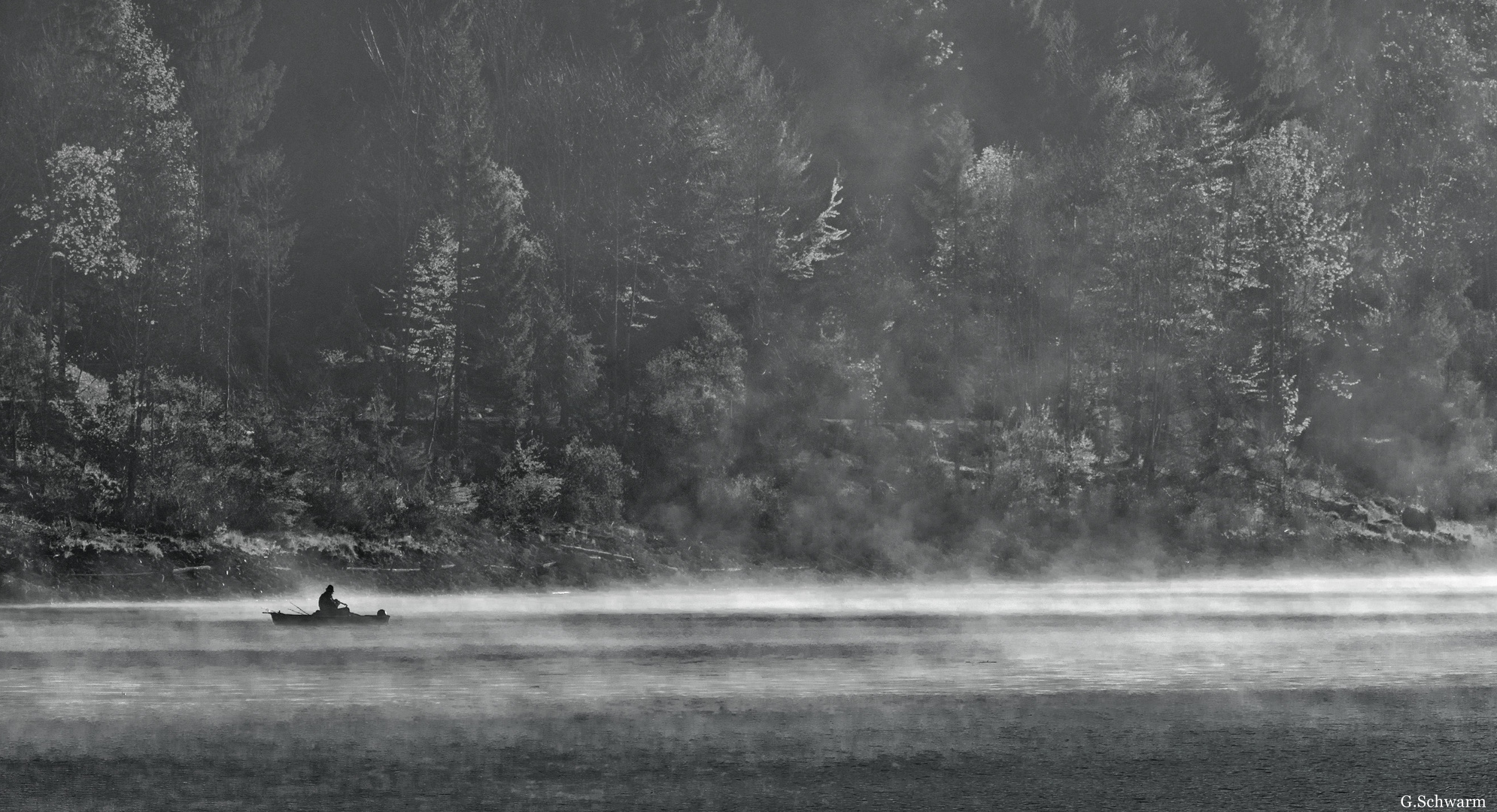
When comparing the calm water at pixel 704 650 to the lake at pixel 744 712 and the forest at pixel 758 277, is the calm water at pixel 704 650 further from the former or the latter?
the forest at pixel 758 277

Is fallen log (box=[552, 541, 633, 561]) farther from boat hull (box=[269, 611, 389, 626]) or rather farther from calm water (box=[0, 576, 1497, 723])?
boat hull (box=[269, 611, 389, 626])

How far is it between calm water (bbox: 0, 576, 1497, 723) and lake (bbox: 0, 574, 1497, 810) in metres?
0.19

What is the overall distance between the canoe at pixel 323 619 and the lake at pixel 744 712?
1.89 feet

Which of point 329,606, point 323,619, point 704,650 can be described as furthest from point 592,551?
point 704,650

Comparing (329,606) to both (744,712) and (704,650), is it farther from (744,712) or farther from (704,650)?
(744,712)

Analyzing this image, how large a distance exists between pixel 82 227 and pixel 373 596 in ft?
67.4

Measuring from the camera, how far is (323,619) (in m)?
53.1

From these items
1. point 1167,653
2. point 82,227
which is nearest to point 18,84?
point 82,227

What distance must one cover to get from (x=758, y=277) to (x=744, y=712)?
55.8 meters

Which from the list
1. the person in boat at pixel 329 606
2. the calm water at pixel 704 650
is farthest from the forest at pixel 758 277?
the person in boat at pixel 329 606

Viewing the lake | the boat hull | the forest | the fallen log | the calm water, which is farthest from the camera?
the forest

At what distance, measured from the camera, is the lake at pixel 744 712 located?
25.2 m

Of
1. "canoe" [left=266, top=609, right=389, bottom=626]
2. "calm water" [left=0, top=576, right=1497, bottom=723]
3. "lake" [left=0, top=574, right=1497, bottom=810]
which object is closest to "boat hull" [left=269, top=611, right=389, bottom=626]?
"canoe" [left=266, top=609, right=389, bottom=626]

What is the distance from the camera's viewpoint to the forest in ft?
256
